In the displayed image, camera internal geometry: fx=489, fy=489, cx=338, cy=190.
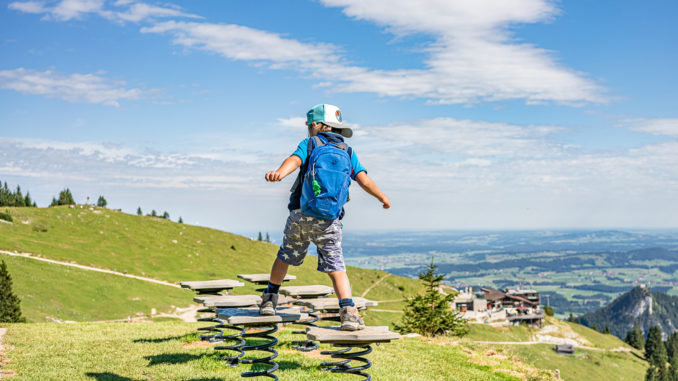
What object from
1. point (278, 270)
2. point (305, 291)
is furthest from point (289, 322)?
point (305, 291)

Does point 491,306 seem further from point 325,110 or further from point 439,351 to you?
point 325,110

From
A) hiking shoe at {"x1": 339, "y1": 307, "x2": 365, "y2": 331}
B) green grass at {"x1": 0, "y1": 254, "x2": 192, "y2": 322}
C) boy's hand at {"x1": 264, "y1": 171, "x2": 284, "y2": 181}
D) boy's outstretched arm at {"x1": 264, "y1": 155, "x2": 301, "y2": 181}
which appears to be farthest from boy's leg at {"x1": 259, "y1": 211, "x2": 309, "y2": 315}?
green grass at {"x1": 0, "y1": 254, "x2": 192, "y2": 322}

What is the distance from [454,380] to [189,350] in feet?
19.7

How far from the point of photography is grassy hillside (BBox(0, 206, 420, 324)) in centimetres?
5912

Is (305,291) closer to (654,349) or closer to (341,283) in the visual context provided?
(341,283)

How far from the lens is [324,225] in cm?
668

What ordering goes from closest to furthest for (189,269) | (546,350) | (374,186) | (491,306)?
(374,186)
(189,269)
(546,350)
(491,306)

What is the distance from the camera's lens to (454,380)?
10.6 m

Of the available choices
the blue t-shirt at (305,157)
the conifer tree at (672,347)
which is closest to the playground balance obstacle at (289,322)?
the blue t-shirt at (305,157)

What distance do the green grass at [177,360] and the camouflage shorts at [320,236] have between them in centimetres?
328

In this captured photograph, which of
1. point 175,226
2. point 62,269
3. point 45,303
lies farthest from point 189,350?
point 175,226

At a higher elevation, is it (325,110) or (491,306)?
(325,110)

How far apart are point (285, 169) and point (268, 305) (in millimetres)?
2318

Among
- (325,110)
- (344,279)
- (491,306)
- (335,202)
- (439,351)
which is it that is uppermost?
(325,110)
